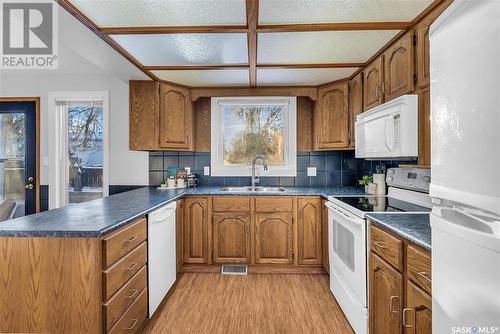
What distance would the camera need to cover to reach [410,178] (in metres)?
2.01

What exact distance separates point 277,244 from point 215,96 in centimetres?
186

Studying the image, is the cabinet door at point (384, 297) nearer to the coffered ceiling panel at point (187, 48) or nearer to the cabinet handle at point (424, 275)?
the cabinet handle at point (424, 275)

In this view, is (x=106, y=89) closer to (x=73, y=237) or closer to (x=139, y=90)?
(x=139, y=90)

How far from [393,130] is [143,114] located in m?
2.39

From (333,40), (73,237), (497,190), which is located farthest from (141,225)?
(333,40)

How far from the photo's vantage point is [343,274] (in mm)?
1983

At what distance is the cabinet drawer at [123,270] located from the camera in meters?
1.29

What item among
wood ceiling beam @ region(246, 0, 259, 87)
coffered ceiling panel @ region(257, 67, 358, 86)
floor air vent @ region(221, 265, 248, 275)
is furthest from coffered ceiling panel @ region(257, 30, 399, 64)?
floor air vent @ region(221, 265, 248, 275)

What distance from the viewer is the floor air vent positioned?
264 cm

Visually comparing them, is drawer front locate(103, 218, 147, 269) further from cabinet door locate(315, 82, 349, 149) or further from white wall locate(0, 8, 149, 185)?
cabinet door locate(315, 82, 349, 149)

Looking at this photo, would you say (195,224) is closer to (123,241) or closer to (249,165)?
(249,165)

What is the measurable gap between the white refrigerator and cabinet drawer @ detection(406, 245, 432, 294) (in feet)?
0.90

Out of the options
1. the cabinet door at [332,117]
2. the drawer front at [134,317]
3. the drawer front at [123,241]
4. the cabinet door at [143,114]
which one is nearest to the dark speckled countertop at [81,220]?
the drawer front at [123,241]

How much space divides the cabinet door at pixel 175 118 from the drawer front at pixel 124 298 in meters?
1.47
